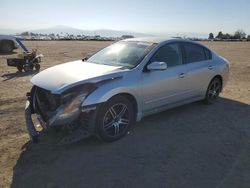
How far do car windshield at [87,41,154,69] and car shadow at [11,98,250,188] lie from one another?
1.24 metres

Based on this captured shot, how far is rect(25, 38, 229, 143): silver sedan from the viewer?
4438mm

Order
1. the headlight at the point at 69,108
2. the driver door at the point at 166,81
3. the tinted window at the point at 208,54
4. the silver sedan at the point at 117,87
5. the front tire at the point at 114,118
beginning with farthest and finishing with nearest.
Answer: the tinted window at the point at 208,54 < the driver door at the point at 166,81 < the front tire at the point at 114,118 < the silver sedan at the point at 117,87 < the headlight at the point at 69,108

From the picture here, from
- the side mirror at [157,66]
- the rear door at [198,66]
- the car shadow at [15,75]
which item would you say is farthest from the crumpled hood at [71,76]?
the car shadow at [15,75]

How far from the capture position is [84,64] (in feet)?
18.6

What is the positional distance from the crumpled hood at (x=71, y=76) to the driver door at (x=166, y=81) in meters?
0.67

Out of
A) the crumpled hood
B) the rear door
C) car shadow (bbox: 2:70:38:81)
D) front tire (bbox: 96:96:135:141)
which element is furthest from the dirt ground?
car shadow (bbox: 2:70:38:81)

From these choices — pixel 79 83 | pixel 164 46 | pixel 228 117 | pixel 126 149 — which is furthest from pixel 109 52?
pixel 228 117

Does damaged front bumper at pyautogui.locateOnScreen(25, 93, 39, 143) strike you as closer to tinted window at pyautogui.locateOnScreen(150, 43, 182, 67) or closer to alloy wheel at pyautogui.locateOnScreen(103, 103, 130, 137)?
alloy wheel at pyautogui.locateOnScreen(103, 103, 130, 137)

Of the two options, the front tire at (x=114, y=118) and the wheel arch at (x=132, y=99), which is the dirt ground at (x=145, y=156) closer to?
the front tire at (x=114, y=118)

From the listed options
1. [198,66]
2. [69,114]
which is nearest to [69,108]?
[69,114]

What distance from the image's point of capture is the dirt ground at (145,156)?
3.84m

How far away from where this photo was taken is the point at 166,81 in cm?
569

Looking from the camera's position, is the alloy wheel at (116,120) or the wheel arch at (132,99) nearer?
the alloy wheel at (116,120)

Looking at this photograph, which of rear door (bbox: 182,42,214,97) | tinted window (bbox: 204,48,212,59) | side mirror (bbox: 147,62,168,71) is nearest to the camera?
side mirror (bbox: 147,62,168,71)
